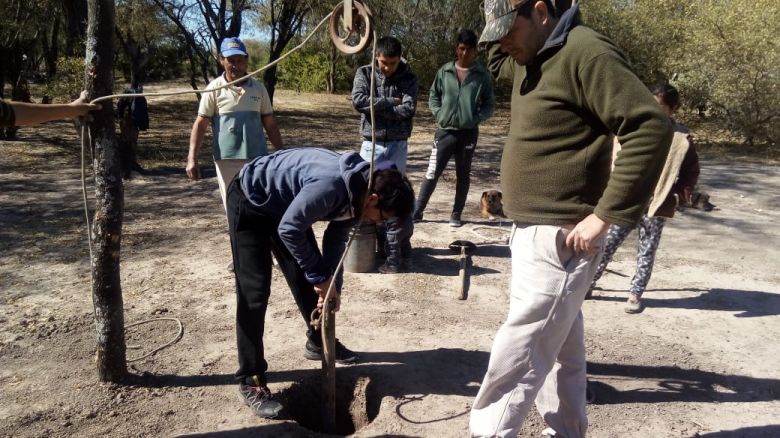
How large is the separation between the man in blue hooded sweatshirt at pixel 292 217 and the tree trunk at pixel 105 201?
657mm

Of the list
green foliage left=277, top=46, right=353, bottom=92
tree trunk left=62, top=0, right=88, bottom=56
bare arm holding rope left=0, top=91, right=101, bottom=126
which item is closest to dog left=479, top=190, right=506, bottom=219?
bare arm holding rope left=0, top=91, right=101, bottom=126

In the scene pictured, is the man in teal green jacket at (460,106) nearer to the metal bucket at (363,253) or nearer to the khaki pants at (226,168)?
the metal bucket at (363,253)

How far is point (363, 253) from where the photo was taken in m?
5.03

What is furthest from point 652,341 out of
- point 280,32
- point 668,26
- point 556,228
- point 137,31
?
point 137,31

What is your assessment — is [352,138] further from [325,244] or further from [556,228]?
[556,228]

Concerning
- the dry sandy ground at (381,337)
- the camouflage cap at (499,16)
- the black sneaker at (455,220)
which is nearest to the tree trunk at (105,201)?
the dry sandy ground at (381,337)

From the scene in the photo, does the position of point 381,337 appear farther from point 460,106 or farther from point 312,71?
point 312,71

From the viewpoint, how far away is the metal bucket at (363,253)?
497 centimetres

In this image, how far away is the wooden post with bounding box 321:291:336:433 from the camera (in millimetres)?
3068

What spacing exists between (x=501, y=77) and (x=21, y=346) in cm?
331

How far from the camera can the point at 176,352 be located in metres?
3.68

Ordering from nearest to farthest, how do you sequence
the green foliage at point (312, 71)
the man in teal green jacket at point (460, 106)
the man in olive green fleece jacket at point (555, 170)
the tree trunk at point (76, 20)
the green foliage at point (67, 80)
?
the man in olive green fleece jacket at point (555, 170), the man in teal green jacket at point (460, 106), the green foliage at point (67, 80), the tree trunk at point (76, 20), the green foliage at point (312, 71)

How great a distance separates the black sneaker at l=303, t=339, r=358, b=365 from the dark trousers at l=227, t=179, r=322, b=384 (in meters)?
0.49

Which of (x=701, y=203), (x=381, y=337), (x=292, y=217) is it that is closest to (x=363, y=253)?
(x=381, y=337)
